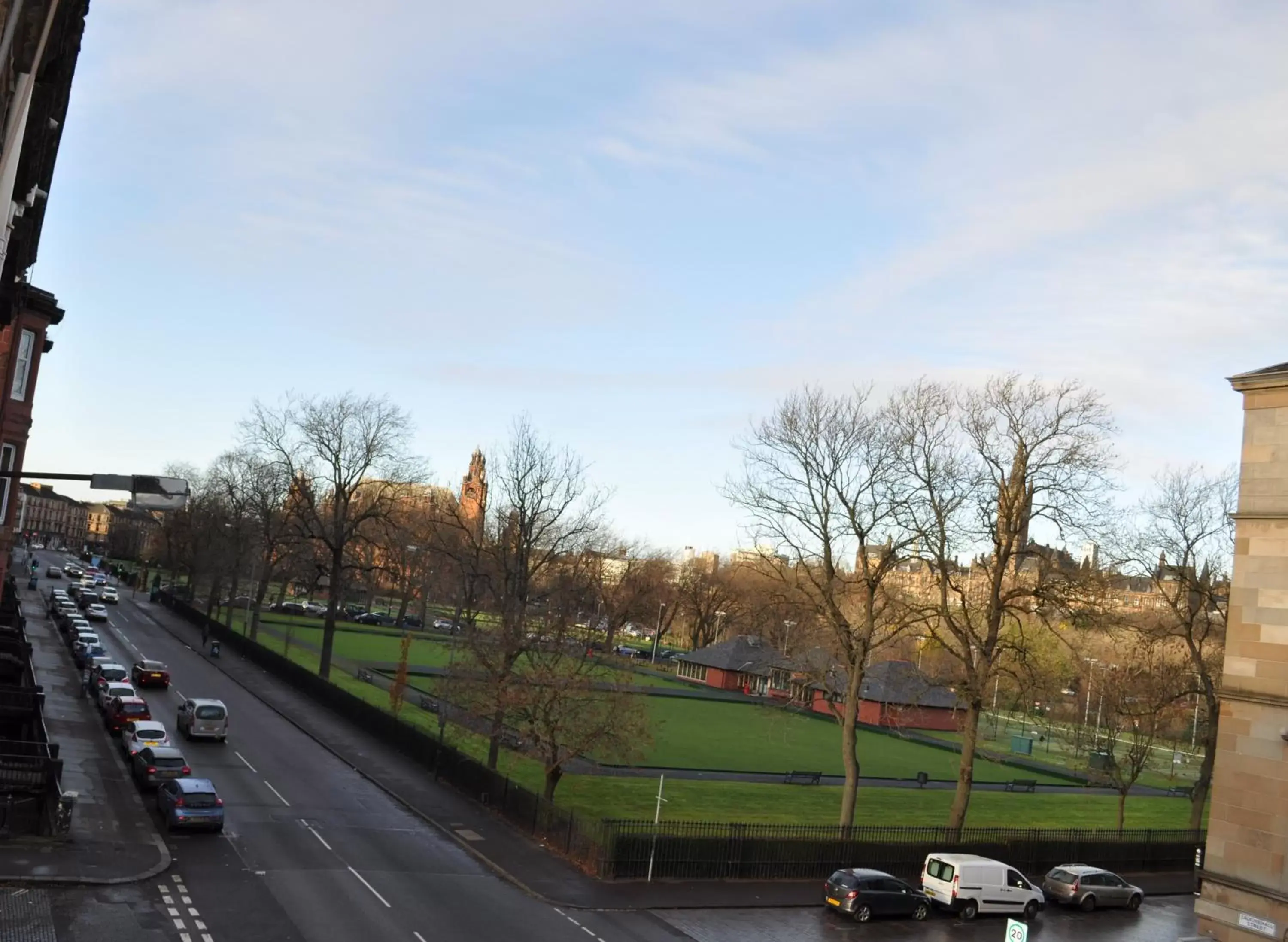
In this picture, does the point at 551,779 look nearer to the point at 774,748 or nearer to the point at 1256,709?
the point at 1256,709

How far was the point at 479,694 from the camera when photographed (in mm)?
35469

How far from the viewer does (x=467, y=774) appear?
37281 mm

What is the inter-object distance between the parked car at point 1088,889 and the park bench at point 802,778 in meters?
15.7

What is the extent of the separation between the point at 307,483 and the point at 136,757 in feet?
114

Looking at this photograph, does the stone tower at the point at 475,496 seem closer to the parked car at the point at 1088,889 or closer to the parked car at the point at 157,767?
the parked car at the point at 157,767

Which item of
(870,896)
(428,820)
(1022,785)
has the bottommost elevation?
(1022,785)

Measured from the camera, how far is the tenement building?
19.3 m

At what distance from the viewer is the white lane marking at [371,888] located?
79.2 feet

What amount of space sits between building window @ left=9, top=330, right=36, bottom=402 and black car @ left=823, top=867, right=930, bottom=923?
30.1 meters

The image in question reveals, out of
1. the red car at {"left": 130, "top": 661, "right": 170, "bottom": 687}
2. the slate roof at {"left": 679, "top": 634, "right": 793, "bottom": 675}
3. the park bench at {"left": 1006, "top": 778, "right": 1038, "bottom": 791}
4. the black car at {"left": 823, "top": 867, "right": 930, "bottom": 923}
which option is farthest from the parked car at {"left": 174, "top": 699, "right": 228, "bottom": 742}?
the slate roof at {"left": 679, "top": 634, "right": 793, "bottom": 675}

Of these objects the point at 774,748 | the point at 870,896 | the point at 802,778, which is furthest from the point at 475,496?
the point at 870,896

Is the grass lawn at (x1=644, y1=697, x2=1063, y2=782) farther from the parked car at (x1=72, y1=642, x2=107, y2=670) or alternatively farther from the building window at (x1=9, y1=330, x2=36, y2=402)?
the building window at (x1=9, y1=330, x2=36, y2=402)

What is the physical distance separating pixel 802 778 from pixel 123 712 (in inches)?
1115

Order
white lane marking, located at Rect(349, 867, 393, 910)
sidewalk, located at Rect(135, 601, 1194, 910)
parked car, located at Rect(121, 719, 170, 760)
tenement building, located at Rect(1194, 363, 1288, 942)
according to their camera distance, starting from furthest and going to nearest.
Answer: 1. parked car, located at Rect(121, 719, 170, 760)
2. sidewalk, located at Rect(135, 601, 1194, 910)
3. white lane marking, located at Rect(349, 867, 393, 910)
4. tenement building, located at Rect(1194, 363, 1288, 942)
